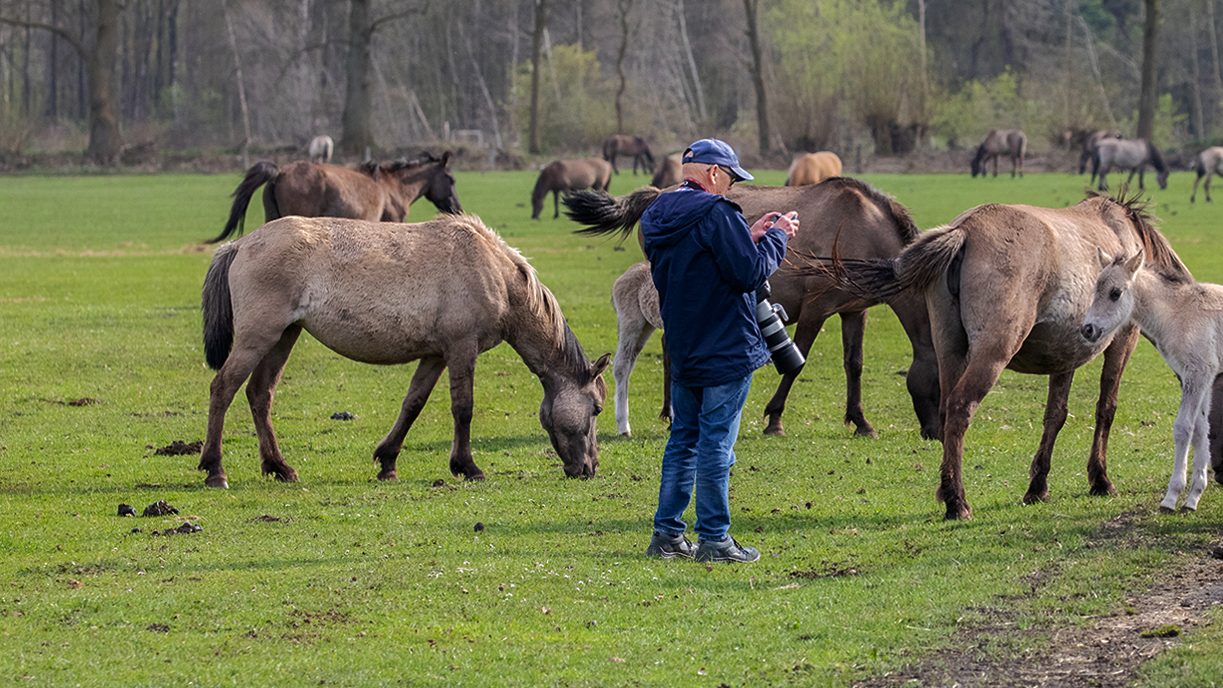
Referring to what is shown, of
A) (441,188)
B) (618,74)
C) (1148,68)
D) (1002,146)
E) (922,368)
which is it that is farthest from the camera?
(618,74)

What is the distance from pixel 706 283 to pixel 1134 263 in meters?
2.78

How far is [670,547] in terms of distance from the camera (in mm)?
6578

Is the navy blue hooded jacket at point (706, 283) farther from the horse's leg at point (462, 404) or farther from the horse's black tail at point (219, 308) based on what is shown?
the horse's black tail at point (219, 308)

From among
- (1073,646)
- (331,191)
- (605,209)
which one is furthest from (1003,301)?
(331,191)

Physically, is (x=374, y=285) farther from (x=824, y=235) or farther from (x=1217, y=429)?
(x=1217, y=429)

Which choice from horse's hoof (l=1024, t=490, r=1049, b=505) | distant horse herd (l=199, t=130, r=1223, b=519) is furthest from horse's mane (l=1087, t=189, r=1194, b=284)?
horse's hoof (l=1024, t=490, r=1049, b=505)

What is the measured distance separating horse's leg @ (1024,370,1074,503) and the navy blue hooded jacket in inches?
99.2

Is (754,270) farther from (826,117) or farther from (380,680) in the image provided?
(826,117)

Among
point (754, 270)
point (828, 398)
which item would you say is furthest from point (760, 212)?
point (754, 270)

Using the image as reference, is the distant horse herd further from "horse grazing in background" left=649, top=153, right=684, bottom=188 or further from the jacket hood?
"horse grazing in background" left=649, top=153, right=684, bottom=188

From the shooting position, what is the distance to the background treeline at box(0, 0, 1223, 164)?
63.8 m

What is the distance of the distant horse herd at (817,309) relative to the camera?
281 inches

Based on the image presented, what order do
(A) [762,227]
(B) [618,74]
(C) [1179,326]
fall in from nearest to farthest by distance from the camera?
(A) [762,227] < (C) [1179,326] < (B) [618,74]

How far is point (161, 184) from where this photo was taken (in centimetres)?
4969
